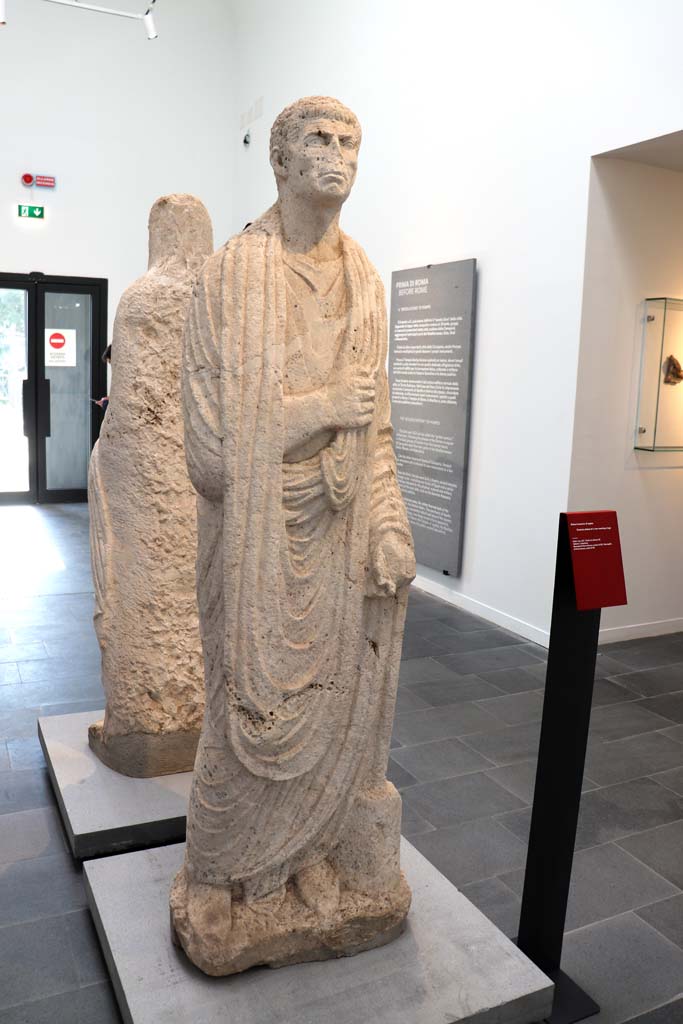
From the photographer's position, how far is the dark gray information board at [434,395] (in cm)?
679

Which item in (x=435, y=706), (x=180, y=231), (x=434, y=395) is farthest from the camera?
(x=434, y=395)

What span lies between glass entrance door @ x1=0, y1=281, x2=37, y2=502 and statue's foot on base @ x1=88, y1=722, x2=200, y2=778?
8.10 metres

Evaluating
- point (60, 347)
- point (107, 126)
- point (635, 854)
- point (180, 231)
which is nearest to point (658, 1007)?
point (635, 854)

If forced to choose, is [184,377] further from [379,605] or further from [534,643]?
[534,643]

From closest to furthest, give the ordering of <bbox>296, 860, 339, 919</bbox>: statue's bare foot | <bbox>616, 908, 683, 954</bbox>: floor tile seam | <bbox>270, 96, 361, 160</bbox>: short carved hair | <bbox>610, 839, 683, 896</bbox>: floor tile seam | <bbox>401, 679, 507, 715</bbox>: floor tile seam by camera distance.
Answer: <bbox>270, 96, 361, 160</bbox>: short carved hair
<bbox>296, 860, 339, 919</bbox>: statue's bare foot
<bbox>616, 908, 683, 954</bbox>: floor tile seam
<bbox>610, 839, 683, 896</bbox>: floor tile seam
<bbox>401, 679, 507, 715</bbox>: floor tile seam

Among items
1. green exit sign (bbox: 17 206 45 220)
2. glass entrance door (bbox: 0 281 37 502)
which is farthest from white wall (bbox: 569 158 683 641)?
glass entrance door (bbox: 0 281 37 502)

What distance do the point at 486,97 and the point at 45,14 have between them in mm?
6392

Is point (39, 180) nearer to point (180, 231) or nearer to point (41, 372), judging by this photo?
point (41, 372)

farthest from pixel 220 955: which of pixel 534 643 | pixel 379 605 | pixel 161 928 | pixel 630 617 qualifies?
pixel 630 617

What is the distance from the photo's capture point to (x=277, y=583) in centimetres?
235

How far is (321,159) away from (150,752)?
8.07ft

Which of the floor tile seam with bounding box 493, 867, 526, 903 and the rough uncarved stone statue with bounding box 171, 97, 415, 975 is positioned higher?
the rough uncarved stone statue with bounding box 171, 97, 415, 975

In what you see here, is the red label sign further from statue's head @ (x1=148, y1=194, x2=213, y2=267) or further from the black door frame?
the black door frame

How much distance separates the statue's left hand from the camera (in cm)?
245
